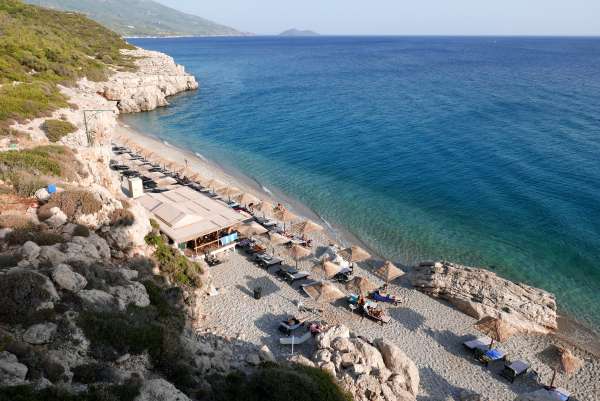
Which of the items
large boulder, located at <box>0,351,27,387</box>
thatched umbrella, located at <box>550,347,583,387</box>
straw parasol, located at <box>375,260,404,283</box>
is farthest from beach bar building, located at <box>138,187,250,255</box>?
thatched umbrella, located at <box>550,347,583,387</box>

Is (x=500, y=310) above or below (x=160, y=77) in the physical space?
below

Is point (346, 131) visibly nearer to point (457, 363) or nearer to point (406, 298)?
point (406, 298)

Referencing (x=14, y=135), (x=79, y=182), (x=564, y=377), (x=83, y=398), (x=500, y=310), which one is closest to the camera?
(x=83, y=398)

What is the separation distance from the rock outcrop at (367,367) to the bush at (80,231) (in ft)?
27.4

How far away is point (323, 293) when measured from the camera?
60.8ft

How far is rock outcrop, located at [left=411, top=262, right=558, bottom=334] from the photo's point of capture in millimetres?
18766

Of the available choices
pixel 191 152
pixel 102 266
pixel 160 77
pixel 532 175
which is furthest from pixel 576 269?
pixel 160 77

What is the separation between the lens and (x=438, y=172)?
37469 millimetres

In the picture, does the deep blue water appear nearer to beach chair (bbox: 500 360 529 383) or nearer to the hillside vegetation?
beach chair (bbox: 500 360 529 383)

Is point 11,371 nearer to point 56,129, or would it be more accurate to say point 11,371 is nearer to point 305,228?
point 305,228

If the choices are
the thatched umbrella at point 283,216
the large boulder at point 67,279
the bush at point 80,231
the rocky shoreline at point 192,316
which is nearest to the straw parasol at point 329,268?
the rocky shoreline at point 192,316

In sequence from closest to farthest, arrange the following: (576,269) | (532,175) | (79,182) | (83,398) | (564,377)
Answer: (83,398) < (564,377) < (79,182) < (576,269) < (532,175)

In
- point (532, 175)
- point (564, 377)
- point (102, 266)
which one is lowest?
point (564, 377)

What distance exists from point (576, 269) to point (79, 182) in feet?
89.8
